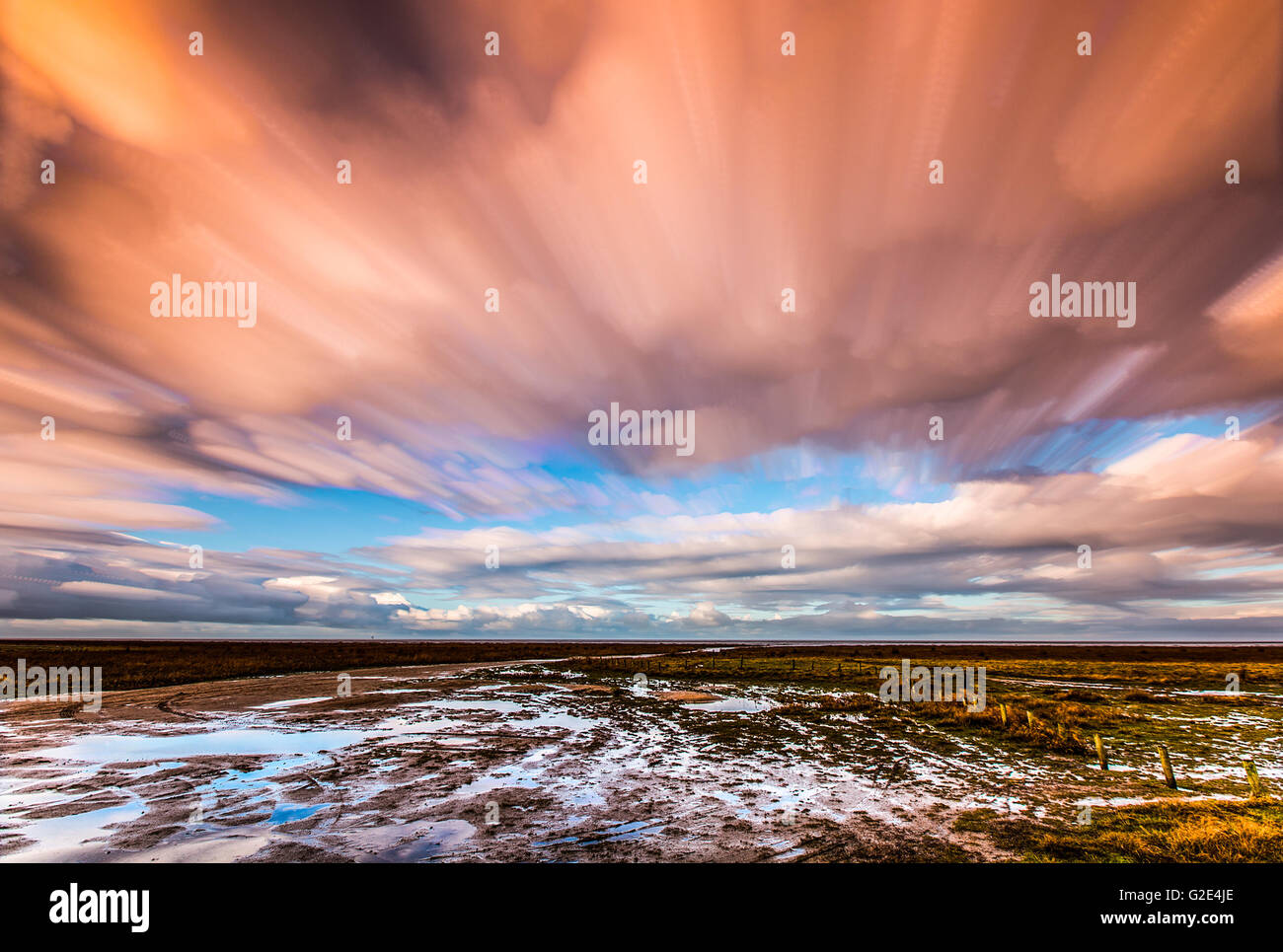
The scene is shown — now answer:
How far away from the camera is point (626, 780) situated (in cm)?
1638

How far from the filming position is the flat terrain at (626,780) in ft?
37.3

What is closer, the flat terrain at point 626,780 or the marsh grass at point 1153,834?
the marsh grass at point 1153,834

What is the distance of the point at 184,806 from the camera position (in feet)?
44.0

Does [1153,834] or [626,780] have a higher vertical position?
[1153,834]

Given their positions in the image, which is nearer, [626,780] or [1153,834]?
[1153,834]

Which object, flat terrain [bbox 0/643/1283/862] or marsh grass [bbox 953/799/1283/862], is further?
flat terrain [bbox 0/643/1283/862]

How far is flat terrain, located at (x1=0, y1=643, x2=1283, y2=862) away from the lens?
448 inches
